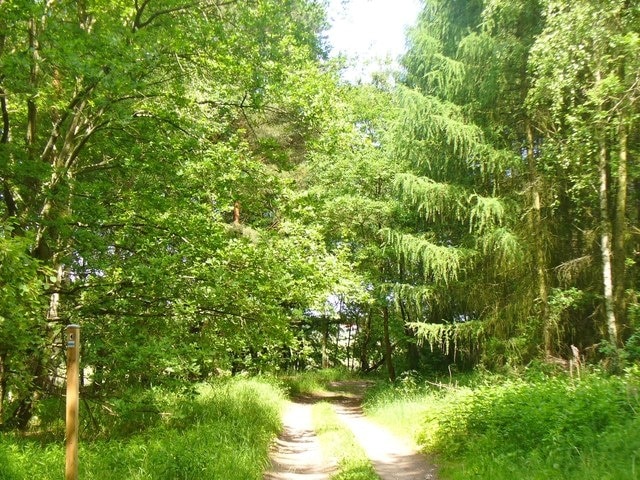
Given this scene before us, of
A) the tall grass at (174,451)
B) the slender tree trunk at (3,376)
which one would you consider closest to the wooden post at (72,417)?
the tall grass at (174,451)

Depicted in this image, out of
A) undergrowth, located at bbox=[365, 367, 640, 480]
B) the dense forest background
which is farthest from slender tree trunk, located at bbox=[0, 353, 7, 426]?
undergrowth, located at bbox=[365, 367, 640, 480]

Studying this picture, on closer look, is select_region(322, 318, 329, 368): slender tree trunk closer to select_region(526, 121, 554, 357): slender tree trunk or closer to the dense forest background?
the dense forest background

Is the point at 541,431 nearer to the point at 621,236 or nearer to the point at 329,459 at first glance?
the point at 329,459

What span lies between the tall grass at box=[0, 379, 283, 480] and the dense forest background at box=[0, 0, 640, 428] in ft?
2.85

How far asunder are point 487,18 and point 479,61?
114 centimetres

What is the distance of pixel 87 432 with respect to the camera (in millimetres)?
8625

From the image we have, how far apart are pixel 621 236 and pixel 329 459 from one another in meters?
8.00

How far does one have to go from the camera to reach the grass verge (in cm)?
677

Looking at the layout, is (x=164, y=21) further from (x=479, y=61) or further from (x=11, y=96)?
(x=479, y=61)

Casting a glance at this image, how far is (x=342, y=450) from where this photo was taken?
27.8 ft

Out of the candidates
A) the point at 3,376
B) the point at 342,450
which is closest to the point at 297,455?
the point at 342,450

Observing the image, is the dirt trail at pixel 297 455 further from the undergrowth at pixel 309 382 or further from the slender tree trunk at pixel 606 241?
the undergrowth at pixel 309 382

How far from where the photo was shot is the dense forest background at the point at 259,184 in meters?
7.38

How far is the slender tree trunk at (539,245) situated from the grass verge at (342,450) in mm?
5880
